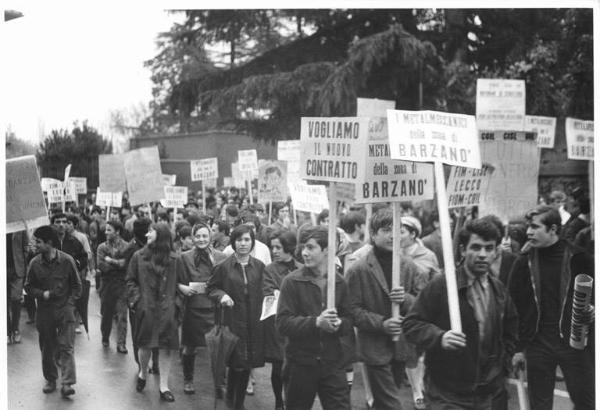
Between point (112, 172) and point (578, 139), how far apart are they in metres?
6.39

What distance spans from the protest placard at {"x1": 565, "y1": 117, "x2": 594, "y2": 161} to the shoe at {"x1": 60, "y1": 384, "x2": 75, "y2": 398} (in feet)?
22.7

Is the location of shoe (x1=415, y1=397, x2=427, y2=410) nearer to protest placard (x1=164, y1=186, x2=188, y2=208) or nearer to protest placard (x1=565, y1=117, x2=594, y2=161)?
protest placard (x1=565, y1=117, x2=594, y2=161)

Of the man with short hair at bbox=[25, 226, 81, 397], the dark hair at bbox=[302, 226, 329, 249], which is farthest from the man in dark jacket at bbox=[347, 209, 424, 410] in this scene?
the man with short hair at bbox=[25, 226, 81, 397]

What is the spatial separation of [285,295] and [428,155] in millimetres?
1504

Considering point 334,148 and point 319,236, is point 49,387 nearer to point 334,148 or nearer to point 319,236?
point 319,236

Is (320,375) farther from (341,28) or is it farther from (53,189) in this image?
(341,28)

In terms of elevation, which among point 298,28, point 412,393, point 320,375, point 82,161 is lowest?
point 412,393

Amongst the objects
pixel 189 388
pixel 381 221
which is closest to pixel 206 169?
pixel 189 388

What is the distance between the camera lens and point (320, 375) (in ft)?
21.4

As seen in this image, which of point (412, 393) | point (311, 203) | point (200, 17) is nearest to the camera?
point (412, 393)

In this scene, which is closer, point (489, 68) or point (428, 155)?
point (428, 155)

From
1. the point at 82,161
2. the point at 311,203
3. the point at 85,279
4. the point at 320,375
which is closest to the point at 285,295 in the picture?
the point at 320,375

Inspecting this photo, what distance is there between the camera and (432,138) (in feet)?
21.9

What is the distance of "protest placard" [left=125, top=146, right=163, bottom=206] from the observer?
37.7 feet
